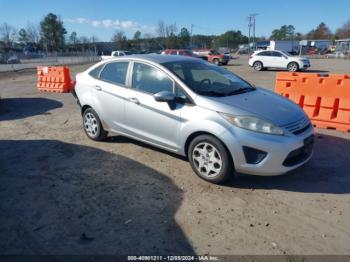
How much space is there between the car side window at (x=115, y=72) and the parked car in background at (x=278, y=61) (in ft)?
65.2

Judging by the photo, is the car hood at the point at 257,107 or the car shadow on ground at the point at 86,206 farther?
the car hood at the point at 257,107

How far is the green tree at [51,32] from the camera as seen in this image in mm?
90925

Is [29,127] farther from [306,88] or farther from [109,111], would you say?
[306,88]

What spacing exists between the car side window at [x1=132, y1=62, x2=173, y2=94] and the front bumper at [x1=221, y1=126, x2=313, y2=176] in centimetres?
129

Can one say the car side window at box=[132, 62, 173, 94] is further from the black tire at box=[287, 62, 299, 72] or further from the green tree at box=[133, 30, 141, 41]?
the green tree at box=[133, 30, 141, 41]

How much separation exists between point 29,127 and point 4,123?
1031mm

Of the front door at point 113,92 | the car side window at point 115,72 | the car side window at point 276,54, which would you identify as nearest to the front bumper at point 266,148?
the front door at point 113,92

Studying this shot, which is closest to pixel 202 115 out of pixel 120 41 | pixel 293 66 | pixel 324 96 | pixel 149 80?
pixel 149 80

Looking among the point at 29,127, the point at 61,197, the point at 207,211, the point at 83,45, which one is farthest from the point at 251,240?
the point at 83,45

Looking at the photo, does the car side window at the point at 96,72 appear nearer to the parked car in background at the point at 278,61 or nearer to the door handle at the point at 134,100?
the door handle at the point at 134,100

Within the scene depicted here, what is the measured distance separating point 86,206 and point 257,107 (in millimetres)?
2570

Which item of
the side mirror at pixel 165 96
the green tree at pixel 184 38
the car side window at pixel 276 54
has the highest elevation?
the green tree at pixel 184 38

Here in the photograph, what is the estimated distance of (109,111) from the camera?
5852 mm

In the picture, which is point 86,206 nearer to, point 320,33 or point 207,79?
point 207,79
